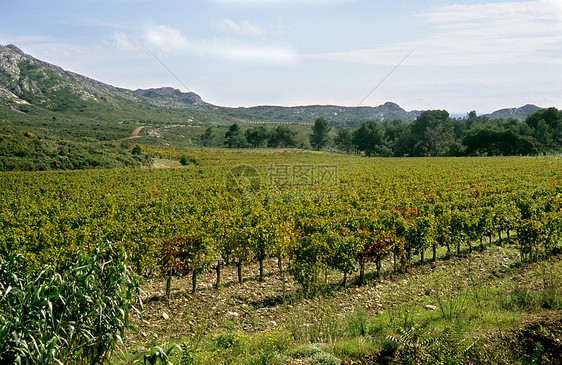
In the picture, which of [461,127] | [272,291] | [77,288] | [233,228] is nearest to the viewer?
[77,288]

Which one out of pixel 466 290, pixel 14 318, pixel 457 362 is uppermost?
pixel 14 318

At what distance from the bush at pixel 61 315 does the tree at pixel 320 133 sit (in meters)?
131

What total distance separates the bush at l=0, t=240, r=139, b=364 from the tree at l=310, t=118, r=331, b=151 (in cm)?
13114

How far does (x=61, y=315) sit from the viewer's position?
17.1 feet

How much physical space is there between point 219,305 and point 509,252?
1346cm

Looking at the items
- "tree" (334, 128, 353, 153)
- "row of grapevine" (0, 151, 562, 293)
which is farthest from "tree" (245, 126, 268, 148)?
"row of grapevine" (0, 151, 562, 293)

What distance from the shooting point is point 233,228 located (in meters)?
12.8

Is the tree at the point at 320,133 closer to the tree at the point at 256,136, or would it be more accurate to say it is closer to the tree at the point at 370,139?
the tree at the point at 370,139

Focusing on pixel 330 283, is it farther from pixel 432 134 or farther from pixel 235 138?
pixel 235 138

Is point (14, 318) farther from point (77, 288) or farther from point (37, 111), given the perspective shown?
point (37, 111)

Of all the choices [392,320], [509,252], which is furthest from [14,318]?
[509,252]

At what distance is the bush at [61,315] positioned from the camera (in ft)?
15.3

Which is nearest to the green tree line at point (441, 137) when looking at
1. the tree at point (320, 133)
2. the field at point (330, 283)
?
the tree at point (320, 133)

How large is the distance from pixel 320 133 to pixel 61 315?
5270 inches
